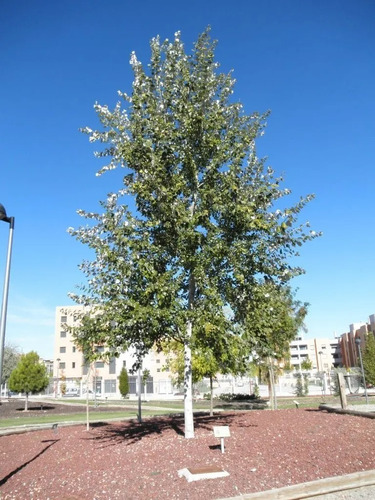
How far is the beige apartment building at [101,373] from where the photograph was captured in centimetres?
6043

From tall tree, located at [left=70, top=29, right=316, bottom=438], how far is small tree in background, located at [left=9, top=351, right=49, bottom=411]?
3026 cm

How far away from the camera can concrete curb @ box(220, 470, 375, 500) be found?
6648 millimetres

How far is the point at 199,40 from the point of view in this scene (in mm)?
12758

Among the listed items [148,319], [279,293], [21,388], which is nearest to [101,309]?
[148,319]

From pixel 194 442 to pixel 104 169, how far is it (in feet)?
27.4

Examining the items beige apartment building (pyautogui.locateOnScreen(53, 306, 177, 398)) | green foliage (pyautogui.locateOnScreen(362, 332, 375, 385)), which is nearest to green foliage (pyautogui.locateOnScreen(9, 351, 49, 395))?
beige apartment building (pyautogui.locateOnScreen(53, 306, 177, 398))

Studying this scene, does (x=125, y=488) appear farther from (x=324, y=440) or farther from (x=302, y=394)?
(x=302, y=394)

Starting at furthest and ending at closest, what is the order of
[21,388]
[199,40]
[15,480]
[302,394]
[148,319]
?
[302,394]
[21,388]
[199,40]
[148,319]
[15,480]

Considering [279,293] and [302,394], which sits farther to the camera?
[302,394]

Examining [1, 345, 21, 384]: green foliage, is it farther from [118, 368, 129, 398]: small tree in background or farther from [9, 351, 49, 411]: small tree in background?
[9, 351, 49, 411]: small tree in background

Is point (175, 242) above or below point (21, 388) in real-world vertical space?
above

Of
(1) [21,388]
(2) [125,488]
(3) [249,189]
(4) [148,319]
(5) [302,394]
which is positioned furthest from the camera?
(5) [302,394]

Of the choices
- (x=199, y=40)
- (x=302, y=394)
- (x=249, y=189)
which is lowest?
(x=302, y=394)

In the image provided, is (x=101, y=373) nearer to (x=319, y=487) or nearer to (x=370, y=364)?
(x=370, y=364)
